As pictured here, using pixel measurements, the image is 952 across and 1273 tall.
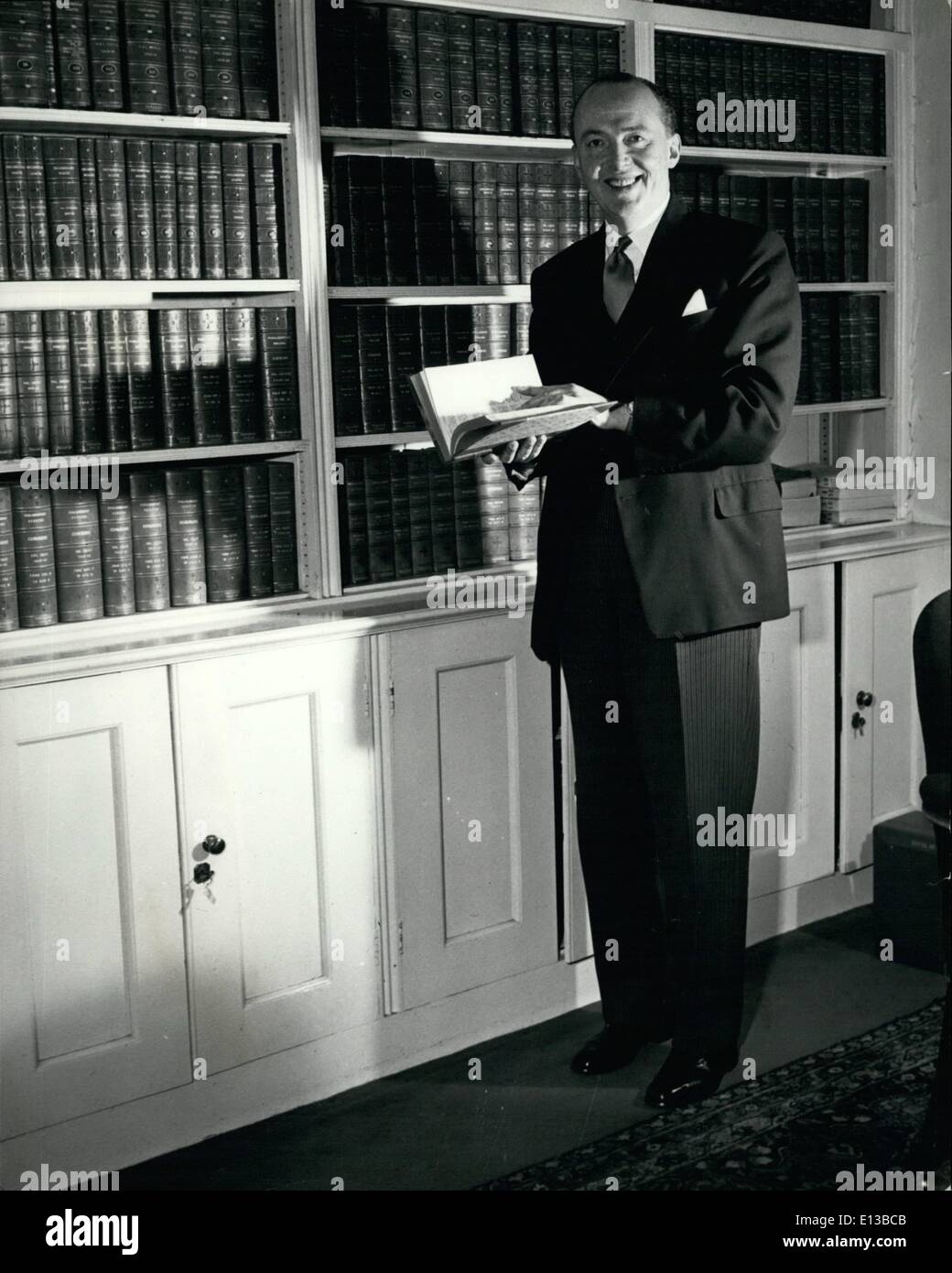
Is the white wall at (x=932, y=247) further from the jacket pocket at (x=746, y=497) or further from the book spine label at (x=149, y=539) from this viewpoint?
the book spine label at (x=149, y=539)

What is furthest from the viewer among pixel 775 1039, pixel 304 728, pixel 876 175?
pixel 876 175

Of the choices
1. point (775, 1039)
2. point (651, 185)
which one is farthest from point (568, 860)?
point (651, 185)

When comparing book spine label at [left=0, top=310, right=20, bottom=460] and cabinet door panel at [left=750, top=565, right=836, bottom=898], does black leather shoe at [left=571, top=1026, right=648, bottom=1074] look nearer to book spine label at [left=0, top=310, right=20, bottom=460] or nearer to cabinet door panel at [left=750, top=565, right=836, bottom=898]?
cabinet door panel at [left=750, top=565, right=836, bottom=898]

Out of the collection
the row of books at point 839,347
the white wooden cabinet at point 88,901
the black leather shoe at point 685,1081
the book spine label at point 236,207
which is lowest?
the black leather shoe at point 685,1081

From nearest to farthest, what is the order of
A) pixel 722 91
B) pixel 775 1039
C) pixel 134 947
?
pixel 134 947 → pixel 775 1039 → pixel 722 91

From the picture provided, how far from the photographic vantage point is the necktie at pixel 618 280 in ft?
8.48

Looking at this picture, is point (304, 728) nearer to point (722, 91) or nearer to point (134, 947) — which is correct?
point (134, 947)

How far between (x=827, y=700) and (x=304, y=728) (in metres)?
1.34

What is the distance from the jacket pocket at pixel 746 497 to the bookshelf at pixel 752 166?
26.5 inches

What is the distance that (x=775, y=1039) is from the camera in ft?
9.43

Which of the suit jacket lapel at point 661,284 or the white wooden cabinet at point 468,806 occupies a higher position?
the suit jacket lapel at point 661,284

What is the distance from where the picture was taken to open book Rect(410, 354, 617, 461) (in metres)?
2.27

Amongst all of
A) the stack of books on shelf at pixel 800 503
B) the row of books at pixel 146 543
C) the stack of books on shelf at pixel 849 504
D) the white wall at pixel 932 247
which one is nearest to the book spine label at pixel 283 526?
the row of books at pixel 146 543
